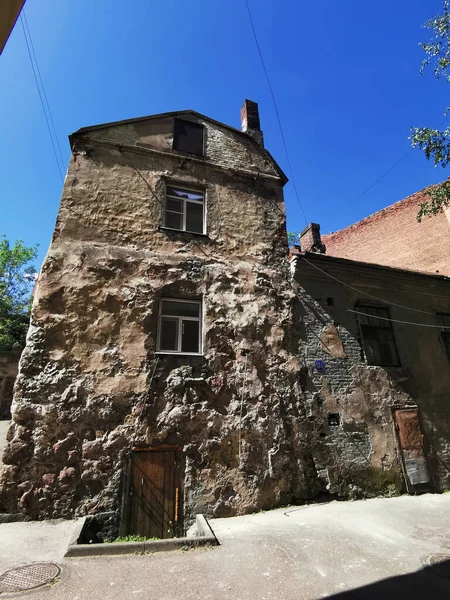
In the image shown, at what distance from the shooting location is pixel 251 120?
10984 millimetres

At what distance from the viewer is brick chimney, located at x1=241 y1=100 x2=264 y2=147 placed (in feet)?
35.3

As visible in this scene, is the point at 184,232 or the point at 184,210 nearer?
the point at 184,232

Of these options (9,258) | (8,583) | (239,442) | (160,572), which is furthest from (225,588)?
(9,258)

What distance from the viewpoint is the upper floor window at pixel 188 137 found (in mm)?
9578

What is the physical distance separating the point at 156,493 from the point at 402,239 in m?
15.9

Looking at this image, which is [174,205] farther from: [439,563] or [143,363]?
[439,563]

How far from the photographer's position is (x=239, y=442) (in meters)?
7.05

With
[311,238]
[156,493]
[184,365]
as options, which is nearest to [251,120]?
[311,238]

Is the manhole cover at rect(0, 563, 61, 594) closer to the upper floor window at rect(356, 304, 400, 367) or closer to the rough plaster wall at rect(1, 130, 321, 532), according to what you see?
the rough plaster wall at rect(1, 130, 321, 532)

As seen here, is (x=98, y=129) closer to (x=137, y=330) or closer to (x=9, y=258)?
(x=137, y=330)

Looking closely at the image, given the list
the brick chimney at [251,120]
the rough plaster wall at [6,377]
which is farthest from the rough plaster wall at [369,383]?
the rough plaster wall at [6,377]

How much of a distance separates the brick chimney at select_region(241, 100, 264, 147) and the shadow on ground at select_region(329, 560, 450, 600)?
34.9ft

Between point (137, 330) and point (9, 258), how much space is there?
82.9 feet

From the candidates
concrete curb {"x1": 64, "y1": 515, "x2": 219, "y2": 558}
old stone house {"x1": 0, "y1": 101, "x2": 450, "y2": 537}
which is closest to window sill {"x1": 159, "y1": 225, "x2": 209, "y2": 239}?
old stone house {"x1": 0, "y1": 101, "x2": 450, "y2": 537}
